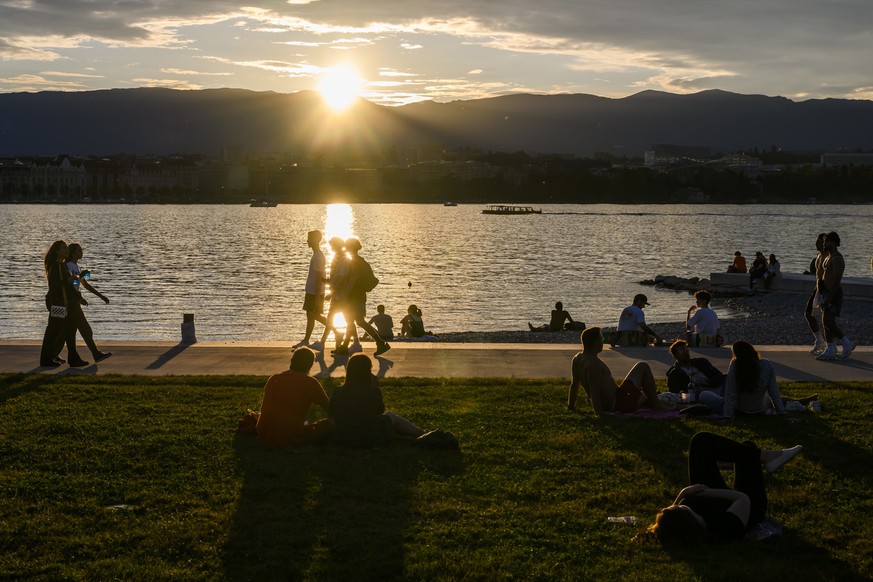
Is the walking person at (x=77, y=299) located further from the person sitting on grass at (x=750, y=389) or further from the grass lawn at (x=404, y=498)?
the person sitting on grass at (x=750, y=389)

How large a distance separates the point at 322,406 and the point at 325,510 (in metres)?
1.85

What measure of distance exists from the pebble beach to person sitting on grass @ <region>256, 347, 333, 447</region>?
1334cm

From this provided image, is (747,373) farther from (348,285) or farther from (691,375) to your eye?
(348,285)

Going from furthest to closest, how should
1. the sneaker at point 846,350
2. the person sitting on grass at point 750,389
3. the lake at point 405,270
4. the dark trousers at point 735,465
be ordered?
1. the lake at point 405,270
2. the sneaker at point 846,350
3. the person sitting on grass at point 750,389
4. the dark trousers at point 735,465

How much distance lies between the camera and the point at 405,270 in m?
63.6

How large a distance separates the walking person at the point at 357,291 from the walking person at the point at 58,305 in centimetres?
381

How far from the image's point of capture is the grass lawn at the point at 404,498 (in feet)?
21.2

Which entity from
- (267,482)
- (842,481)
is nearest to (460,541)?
(267,482)

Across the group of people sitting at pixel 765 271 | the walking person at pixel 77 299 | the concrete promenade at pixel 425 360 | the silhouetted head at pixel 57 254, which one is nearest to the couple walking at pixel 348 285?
the concrete promenade at pixel 425 360

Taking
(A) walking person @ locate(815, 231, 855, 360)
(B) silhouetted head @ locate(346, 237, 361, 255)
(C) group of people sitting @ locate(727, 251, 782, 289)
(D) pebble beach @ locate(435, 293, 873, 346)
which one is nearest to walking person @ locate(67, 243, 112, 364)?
(B) silhouetted head @ locate(346, 237, 361, 255)

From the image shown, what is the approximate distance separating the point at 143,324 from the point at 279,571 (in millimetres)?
29508

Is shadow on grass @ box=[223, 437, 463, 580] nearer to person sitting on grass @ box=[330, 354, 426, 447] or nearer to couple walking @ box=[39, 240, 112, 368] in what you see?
person sitting on grass @ box=[330, 354, 426, 447]

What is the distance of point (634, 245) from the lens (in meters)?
91.1

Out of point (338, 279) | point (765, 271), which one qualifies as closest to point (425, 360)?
point (338, 279)
